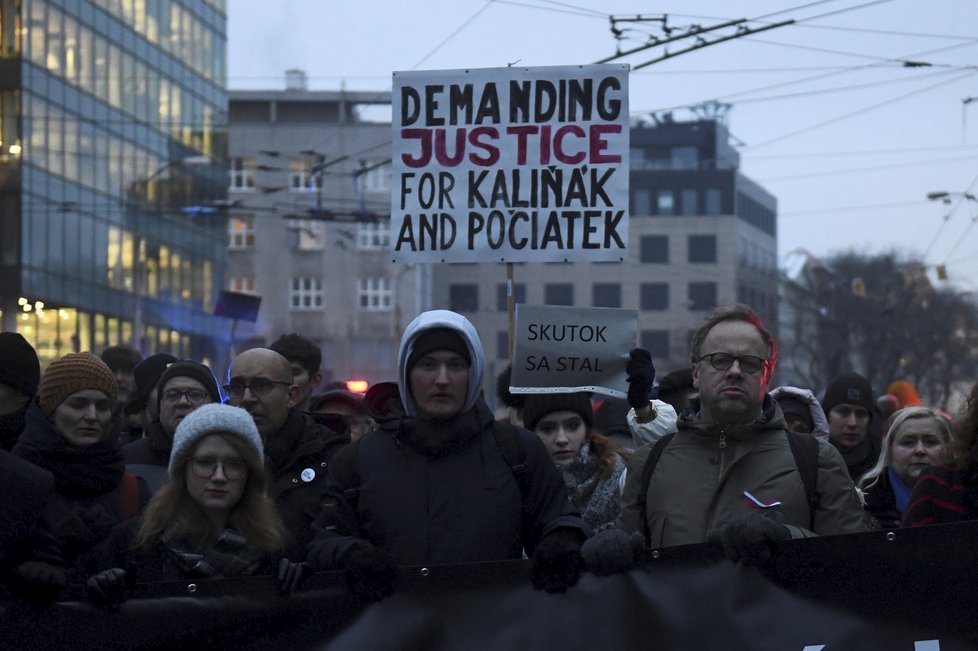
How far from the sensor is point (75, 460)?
5.77 m

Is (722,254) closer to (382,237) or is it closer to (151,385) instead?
(382,237)

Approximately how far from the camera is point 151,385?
313 inches

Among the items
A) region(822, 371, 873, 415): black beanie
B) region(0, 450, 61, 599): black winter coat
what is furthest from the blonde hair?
region(0, 450, 61, 599): black winter coat

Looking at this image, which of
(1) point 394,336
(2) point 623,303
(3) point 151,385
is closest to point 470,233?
(3) point 151,385

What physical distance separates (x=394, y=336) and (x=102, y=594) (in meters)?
72.5

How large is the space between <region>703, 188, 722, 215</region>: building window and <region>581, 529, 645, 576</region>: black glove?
295ft

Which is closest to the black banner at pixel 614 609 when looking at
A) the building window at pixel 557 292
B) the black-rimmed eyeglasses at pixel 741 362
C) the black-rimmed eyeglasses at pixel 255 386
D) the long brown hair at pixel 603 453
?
the black-rimmed eyeglasses at pixel 741 362

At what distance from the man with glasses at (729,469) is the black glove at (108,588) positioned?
4.54 feet

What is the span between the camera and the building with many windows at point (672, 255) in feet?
302

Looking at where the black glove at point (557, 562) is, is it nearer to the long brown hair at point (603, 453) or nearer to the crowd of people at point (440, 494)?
the crowd of people at point (440, 494)

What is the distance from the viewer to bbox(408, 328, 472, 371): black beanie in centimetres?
505

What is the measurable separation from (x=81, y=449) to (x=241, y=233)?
7562cm

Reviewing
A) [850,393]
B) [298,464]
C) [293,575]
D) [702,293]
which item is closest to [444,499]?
[293,575]

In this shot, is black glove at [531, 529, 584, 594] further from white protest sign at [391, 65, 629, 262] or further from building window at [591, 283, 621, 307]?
building window at [591, 283, 621, 307]
